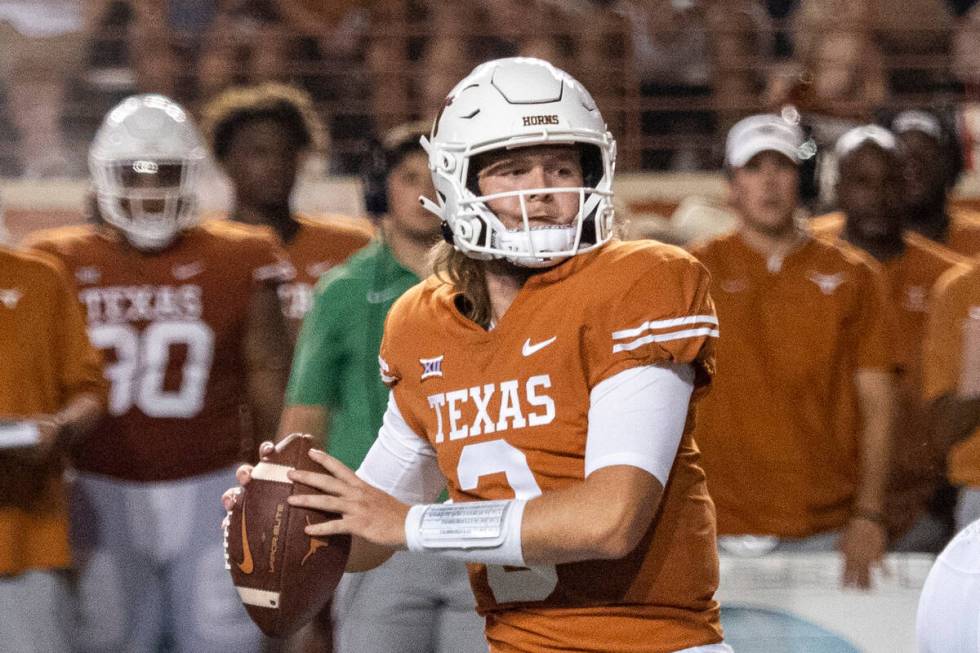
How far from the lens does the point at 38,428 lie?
421cm

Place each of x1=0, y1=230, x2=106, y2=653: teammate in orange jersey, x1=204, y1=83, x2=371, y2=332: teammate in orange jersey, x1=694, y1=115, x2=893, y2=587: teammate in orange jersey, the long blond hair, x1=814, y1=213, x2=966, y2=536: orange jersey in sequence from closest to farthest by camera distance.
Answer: the long blond hair → x1=0, y1=230, x2=106, y2=653: teammate in orange jersey → x1=694, y1=115, x2=893, y2=587: teammate in orange jersey → x1=814, y1=213, x2=966, y2=536: orange jersey → x1=204, y1=83, x2=371, y2=332: teammate in orange jersey

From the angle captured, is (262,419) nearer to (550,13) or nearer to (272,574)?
(272,574)

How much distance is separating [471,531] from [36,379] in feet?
7.44

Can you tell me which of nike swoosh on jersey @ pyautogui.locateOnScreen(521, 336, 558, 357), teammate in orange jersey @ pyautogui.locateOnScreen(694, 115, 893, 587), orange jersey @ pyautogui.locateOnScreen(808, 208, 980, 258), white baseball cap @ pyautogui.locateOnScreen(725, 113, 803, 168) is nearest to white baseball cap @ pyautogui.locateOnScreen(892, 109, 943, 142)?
orange jersey @ pyautogui.locateOnScreen(808, 208, 980, 258)

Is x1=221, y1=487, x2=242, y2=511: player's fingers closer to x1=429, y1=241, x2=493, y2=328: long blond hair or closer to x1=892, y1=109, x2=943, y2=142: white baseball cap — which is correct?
x1=429, y1=241, x2=493, y2=328: long blond hair

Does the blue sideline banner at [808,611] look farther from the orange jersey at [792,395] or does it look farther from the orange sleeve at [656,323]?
the orange sleeve at [656,323]

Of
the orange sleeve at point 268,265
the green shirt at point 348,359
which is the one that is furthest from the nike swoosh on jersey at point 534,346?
the orange sleeve at point 268,265

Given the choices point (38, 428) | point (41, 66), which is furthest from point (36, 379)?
point (41, 66)

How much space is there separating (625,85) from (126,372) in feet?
11.6

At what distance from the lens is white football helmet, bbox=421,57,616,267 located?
266 cm

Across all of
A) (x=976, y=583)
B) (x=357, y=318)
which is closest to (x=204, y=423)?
(x=357, y=318)

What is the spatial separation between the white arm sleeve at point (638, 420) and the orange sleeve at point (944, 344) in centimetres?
229

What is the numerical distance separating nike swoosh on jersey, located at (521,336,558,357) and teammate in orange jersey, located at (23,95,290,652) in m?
2.20

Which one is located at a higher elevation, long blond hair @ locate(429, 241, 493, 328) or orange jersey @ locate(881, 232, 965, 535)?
long blond hair @ locate(429, 241, 493, 328)
